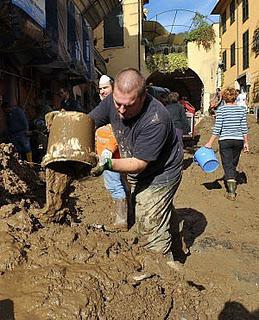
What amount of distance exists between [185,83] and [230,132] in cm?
2763

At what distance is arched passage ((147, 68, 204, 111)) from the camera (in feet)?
105

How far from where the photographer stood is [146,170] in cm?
377

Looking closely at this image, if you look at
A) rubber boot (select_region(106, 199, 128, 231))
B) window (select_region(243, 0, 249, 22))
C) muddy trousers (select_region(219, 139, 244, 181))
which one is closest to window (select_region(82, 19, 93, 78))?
muddy trousers (select_region(219, 139, 244, 181))

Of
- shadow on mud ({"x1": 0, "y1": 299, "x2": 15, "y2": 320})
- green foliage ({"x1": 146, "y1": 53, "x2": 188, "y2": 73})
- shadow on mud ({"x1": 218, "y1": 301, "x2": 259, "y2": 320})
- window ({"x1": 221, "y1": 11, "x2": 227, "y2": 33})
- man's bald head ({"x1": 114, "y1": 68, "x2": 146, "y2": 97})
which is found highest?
window ({"x1": 221, "y1": 11, "x2": 227, "y2": 33})

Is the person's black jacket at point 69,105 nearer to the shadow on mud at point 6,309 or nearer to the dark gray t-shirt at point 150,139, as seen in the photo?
the dark gray t-shirt at point 150,139

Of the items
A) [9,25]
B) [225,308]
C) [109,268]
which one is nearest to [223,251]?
[225,308]

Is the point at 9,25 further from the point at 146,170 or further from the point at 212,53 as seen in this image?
the point at 212,53

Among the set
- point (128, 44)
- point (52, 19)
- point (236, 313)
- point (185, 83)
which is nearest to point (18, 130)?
point (52, 19)

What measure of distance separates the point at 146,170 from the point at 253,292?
153 cm

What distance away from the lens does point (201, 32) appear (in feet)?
93.2

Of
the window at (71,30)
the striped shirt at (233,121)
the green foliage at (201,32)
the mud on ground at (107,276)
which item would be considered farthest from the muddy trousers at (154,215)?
the green foliage at (201,32)

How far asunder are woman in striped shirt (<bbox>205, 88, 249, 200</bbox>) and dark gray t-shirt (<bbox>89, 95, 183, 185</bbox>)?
11.2ft

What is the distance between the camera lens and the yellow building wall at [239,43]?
23.5m

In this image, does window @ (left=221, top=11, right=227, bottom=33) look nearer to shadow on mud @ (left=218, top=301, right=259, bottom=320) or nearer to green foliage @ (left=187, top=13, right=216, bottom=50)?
green foliage @ (left=187, top=13, right=216, bottom=50)
